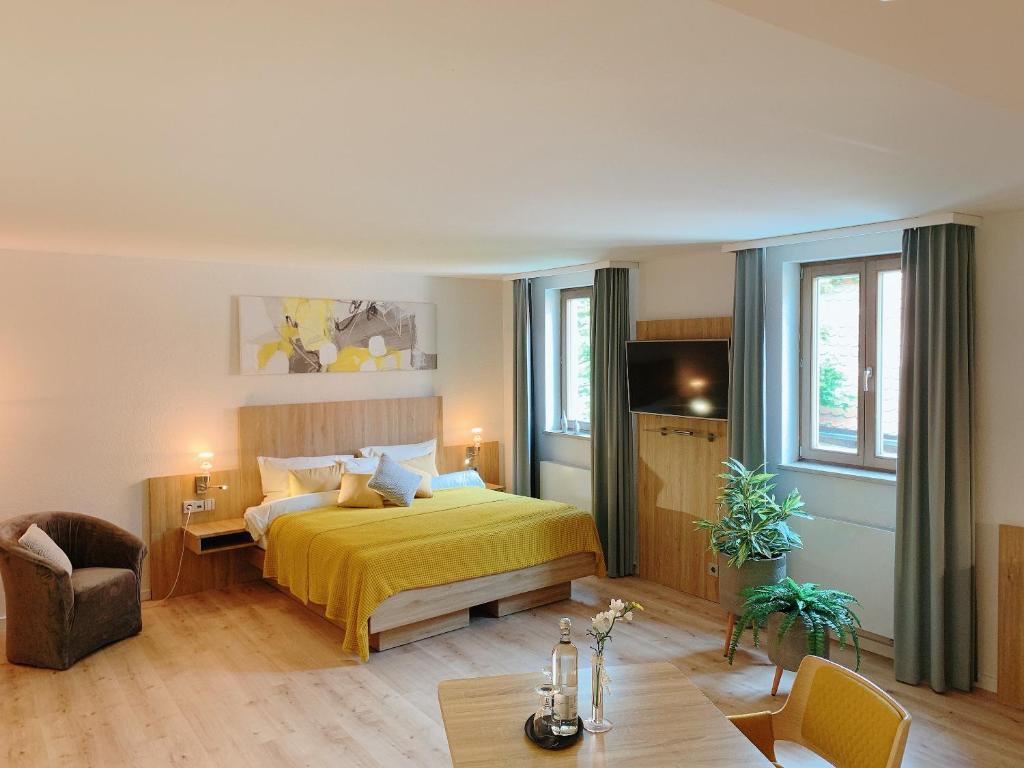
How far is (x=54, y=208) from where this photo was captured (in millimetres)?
3521

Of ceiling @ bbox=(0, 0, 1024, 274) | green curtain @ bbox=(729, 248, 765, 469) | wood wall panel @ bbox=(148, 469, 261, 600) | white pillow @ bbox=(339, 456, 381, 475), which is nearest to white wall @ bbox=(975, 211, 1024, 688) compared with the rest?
ceiling @ bbox=(0, 0, 1024, 274)

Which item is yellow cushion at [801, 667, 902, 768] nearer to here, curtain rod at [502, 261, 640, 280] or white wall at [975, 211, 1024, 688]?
white wall at [975, 211, 1024, 688]

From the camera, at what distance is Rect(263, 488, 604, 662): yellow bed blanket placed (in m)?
4.41

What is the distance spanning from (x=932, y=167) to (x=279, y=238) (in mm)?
3325

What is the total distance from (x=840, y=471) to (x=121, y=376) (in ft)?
15.5

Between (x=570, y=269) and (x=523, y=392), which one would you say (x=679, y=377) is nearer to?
(x=570, y=269)

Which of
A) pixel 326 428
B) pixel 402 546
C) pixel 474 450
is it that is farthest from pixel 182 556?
pixel 474 450

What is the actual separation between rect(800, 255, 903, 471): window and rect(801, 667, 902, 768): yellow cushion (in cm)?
228

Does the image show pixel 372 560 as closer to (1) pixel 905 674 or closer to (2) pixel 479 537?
(2) pixel 479 537

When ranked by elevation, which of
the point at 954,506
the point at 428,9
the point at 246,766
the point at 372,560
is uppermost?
the point at 428,9

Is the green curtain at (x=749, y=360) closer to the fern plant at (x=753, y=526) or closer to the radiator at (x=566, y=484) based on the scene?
the fern plant at (x=753, y=526)

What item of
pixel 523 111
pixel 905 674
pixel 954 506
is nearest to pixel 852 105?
pixel 523 111

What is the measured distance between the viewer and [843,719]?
7.51 feet

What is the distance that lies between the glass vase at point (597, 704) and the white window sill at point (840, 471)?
2756 mm
